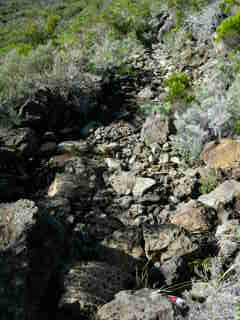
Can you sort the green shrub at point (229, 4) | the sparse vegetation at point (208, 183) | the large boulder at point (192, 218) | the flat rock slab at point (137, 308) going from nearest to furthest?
the flat rock slab at point (137, 308), the large boulder at point (192, 218), the sparse vegetation at point (208, 183), the green shrub at point (229, 4)

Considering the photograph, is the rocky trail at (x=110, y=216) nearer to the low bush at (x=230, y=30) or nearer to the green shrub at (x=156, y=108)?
the green shrub at (x=156, y=108)

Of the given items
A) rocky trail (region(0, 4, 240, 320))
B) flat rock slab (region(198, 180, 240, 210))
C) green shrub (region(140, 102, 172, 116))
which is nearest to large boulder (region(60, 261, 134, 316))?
rocky trail (region(0, 4, 240, 320))

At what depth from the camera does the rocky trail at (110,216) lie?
234 cm

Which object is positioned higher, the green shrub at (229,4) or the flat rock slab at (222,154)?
the green shrub at (229,4)

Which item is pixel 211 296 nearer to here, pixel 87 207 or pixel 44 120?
pixel 87 207

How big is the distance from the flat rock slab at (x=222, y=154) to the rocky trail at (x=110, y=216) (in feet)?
0.04

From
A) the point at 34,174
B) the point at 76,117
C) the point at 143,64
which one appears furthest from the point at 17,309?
the point at 143,64

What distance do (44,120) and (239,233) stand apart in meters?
3.34

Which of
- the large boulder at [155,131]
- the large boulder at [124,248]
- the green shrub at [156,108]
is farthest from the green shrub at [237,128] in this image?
the large boulder at [124,248]

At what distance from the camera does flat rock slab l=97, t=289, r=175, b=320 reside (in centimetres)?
215

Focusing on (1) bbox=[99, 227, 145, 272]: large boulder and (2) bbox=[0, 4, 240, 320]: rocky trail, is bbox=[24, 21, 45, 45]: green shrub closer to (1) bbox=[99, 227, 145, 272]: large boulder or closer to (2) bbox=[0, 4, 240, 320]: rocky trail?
(2) bbox=[0, 4, 240, 320]: rocky trail

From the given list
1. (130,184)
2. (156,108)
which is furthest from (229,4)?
(130,184)

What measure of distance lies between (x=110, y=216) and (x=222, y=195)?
1.14 metres

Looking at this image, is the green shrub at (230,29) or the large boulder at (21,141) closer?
the large boulder at (21,141)
